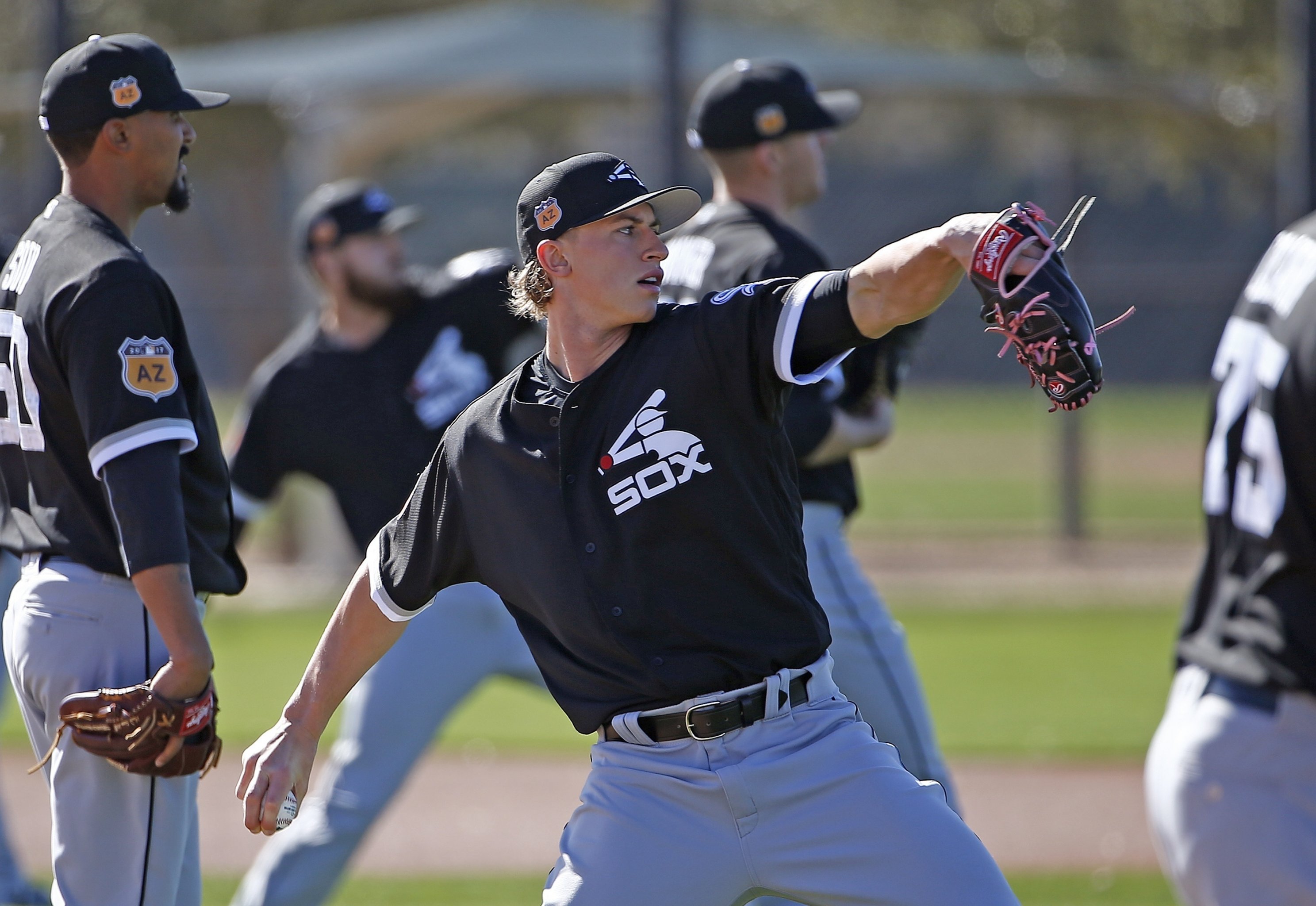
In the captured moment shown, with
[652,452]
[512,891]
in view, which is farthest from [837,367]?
[512,891]

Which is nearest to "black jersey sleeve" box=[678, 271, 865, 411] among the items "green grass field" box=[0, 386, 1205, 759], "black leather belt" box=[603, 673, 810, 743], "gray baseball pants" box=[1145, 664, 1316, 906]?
"black leather belt" box=[603, 673, 810, 743]

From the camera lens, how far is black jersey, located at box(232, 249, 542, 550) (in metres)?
4.96

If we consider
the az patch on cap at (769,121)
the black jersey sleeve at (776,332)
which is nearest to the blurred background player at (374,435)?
the az patch on cap at (769,121)

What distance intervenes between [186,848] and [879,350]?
2230 mm

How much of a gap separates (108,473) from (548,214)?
3.49ft

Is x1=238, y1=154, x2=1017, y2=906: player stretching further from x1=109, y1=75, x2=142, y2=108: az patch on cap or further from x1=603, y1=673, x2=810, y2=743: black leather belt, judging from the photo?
x1=109, y1=75, x2=142, y2=108: az patch on cap

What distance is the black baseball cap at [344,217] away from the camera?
5301 mm

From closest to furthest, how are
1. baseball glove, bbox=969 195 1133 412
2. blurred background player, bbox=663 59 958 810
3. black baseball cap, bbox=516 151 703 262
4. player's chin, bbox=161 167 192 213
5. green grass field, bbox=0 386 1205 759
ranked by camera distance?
baseball glove, bbox=969 195 1133 412 → black baseball cap, bbox=516 151 703 262 → player's chin, bbox=161 167 192 213 → blurred background player, bbox=663 59 958 810 → green grass field, bbox=0 386 1205 759

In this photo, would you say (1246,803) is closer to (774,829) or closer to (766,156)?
(774,829)

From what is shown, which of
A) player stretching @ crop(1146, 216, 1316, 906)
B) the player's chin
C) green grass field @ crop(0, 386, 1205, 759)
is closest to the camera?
player stretching @ crop(1146, 216, 1316, 906)

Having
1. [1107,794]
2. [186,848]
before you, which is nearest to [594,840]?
[186,848]

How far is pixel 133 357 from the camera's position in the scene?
328 cm

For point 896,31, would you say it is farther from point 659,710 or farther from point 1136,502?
point 659,710

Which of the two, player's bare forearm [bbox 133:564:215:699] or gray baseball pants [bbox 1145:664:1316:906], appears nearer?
gray baseball pants [bbox 1145:664:1316:906]
